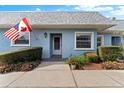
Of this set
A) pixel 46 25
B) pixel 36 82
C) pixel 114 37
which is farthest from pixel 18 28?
pixel 114 37

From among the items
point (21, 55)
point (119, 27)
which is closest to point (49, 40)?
point (21, 55)

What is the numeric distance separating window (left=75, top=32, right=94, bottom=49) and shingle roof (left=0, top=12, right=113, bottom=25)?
4.49 ft

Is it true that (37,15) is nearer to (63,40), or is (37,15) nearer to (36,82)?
(63,40)

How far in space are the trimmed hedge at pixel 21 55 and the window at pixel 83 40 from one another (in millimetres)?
3388

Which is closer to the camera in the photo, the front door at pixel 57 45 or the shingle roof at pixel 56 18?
the shingle roof at pixel 56 18

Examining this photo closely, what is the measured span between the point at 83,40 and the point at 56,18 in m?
3.04

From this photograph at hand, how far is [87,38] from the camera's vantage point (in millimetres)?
19922

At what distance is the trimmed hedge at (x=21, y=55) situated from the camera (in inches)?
553

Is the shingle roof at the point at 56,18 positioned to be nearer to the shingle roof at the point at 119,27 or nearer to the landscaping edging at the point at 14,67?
the shingle roof at the point at 119,27

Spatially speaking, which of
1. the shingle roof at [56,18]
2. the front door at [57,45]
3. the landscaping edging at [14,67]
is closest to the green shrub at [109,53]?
the shingle roof at [56,18]

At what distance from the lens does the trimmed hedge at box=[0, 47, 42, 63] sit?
1404cm

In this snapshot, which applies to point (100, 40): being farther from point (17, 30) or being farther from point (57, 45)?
point (17, 30)

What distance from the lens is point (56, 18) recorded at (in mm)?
19891
